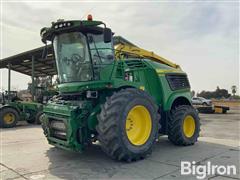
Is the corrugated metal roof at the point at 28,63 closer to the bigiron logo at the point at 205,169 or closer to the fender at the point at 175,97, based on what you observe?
the fender at the point at 175,97

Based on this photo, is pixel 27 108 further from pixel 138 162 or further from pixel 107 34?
pixel 138 162

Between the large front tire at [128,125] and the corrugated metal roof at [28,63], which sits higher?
the corrugated metal roof at [28,63]

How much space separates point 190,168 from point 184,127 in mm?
2649

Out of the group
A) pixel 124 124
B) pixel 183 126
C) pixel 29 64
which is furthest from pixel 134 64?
pixel 29 64

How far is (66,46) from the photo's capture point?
667cm

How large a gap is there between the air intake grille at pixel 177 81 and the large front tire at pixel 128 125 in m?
1.72

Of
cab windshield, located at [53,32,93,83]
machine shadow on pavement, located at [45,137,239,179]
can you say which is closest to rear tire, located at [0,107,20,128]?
machine shadow on pavement, located at [45,137,239,179]

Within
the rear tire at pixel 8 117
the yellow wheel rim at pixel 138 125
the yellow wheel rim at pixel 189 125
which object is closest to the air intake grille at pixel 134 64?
the yellow wheel rim at pixel 138 125

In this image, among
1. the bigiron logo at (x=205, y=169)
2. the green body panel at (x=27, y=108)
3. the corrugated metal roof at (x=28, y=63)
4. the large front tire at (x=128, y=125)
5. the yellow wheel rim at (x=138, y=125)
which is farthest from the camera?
the corrugated metal roof at (x=28, y=63)

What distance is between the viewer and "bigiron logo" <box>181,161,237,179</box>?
527cm

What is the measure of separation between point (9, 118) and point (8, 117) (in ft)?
0.23

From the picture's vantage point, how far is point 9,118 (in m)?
14.4

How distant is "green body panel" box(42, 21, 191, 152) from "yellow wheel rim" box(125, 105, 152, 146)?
65cm

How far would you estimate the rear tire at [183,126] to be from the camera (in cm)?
767
